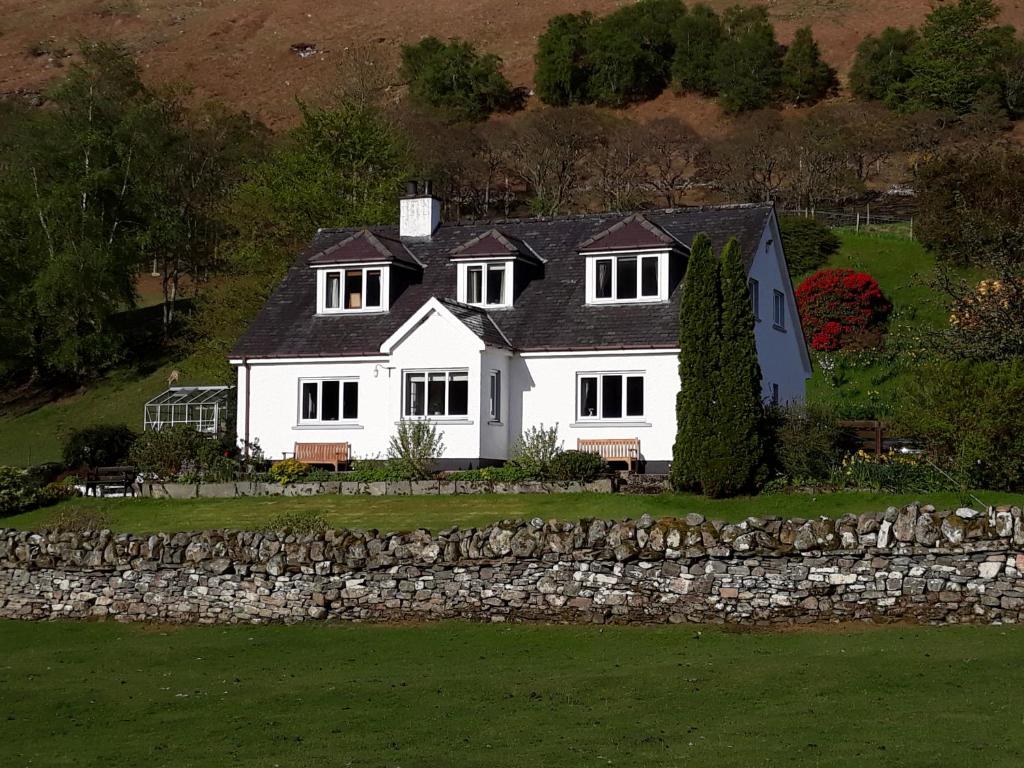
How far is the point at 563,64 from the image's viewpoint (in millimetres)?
130875

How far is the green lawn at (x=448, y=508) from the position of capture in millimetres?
24172

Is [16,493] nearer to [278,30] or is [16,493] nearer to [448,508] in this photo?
[448,508]

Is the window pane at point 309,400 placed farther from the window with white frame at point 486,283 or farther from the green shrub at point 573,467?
the green shrub at point 573,467

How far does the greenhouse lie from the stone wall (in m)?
20.8

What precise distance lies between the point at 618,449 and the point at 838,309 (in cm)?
2058

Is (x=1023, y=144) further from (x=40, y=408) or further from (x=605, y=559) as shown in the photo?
(x=605, y=559)

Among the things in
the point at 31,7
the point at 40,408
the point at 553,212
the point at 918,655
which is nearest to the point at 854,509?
the point at 918,655

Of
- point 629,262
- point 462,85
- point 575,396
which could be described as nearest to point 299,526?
point 575,396

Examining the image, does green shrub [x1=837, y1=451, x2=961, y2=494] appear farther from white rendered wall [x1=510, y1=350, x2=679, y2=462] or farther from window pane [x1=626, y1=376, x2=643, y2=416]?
window pane [x1=626, y1=376, x2=643, y2=416]

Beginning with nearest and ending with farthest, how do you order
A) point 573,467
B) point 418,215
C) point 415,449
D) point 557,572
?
point 557,572 < point 573,467 < point 415,449 < point 418,215

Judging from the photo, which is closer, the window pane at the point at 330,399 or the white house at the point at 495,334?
the white house at the point at 495,334

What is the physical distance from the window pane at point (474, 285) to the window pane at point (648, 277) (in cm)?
461

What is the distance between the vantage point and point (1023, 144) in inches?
3364

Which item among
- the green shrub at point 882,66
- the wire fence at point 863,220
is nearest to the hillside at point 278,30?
the green shrub at point 882,66
